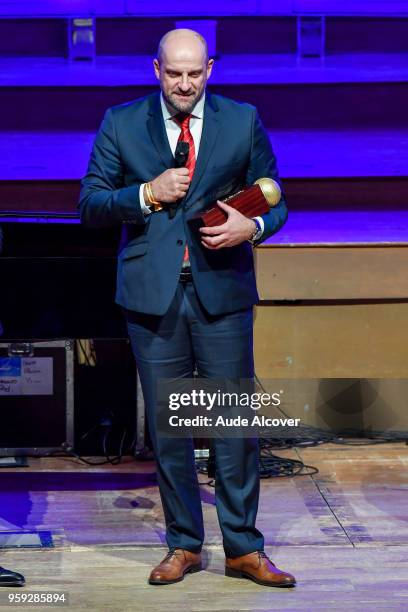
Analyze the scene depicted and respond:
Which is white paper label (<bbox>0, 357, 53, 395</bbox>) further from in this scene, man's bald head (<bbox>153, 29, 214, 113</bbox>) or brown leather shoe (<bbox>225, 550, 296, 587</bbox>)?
man's bald head (<bbox>153, 29, 214, 113</bbox>)

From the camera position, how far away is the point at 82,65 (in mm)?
5383

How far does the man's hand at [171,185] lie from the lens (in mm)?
3018

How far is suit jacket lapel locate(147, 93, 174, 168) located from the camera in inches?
127

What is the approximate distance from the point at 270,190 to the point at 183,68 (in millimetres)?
442

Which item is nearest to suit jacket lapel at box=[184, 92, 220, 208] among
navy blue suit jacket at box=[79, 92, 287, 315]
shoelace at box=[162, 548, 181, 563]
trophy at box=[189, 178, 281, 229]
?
navy blue suit jacket at box=[79, 92, 287, 315]

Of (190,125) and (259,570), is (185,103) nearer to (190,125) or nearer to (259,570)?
(190,125)

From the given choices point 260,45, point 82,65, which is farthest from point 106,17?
point 260,45

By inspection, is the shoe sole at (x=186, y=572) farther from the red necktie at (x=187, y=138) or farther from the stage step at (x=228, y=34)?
the stage step at (x=228, y=34)

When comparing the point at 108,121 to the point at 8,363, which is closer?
the point at 108,121

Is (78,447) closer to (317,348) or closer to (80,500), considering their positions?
(80,500)

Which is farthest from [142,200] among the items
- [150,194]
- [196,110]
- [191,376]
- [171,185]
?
[191,376]

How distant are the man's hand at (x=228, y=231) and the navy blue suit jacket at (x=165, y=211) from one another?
125 millimetres

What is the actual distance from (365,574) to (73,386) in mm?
1937

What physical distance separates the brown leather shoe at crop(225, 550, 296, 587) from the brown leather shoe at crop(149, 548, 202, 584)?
0.12 metres
